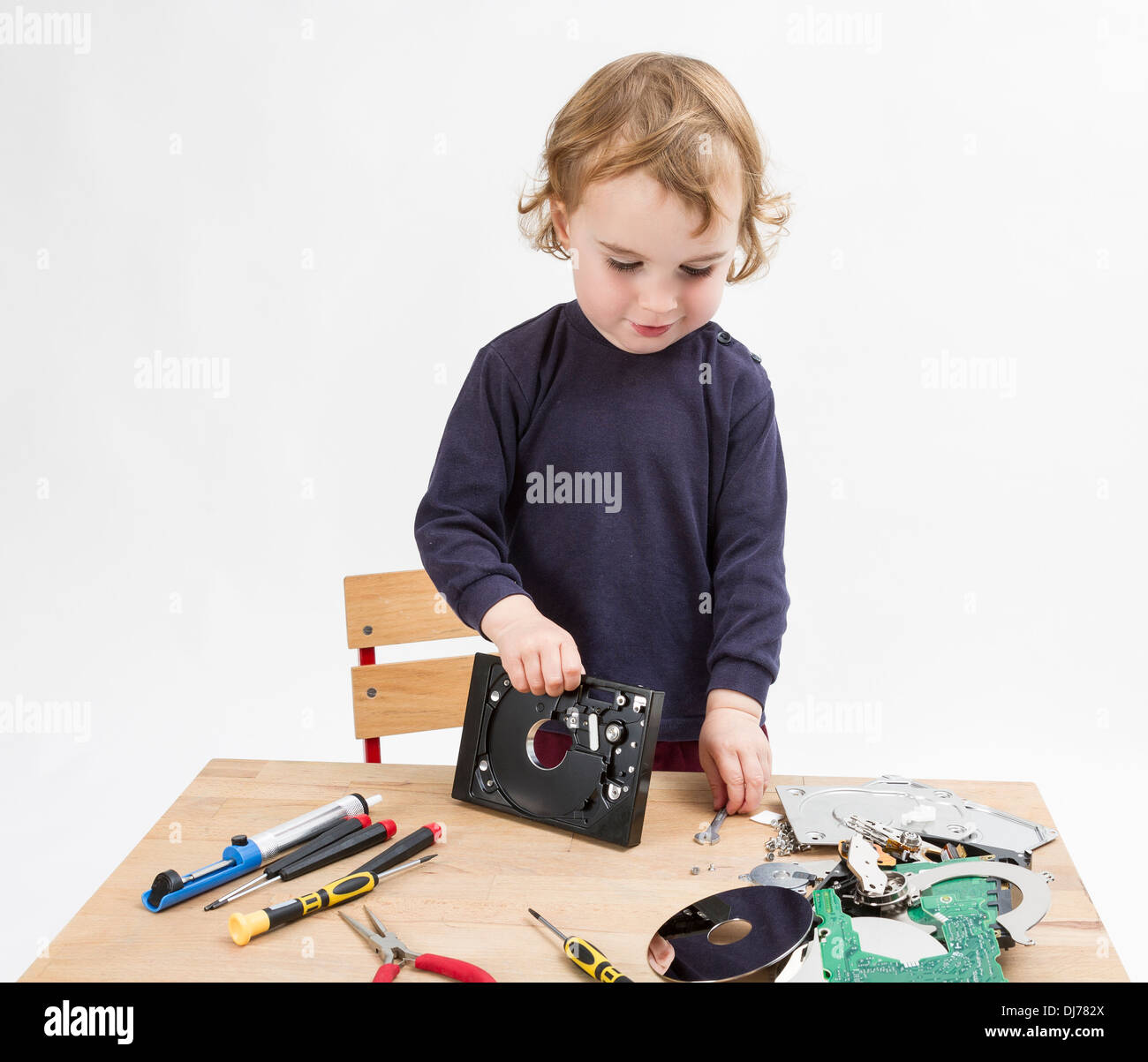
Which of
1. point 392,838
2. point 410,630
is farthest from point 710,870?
point 410,630

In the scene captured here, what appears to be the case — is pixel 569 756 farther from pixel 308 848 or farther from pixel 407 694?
pixel 407 694

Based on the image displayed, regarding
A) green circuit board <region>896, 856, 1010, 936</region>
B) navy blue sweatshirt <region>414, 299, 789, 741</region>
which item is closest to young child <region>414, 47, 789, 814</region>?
navy blue sweatshirt <region>414, 299, 789, 741</region>

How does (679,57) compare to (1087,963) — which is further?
(679,57)

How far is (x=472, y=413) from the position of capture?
1.15 m

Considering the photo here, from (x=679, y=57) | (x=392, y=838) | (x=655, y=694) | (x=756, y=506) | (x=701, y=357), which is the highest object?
(x=679, y=57)

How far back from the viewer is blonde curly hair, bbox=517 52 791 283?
0.98 m

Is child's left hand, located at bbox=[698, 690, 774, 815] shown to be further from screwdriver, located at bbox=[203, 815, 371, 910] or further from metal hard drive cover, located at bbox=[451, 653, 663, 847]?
screwdriver, located at bbox=[203, 815, 371, 910]

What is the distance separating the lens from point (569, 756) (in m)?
1.03

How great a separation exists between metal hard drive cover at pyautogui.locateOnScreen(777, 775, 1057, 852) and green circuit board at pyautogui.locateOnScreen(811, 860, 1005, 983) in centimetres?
11

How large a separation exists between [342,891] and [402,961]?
0.32 ft

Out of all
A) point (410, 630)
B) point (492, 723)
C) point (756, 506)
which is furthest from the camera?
point (410, 630)

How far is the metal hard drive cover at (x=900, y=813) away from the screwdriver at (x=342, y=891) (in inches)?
13.1

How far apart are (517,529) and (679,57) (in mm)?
497

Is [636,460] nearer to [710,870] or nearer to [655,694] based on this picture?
[655,694]
